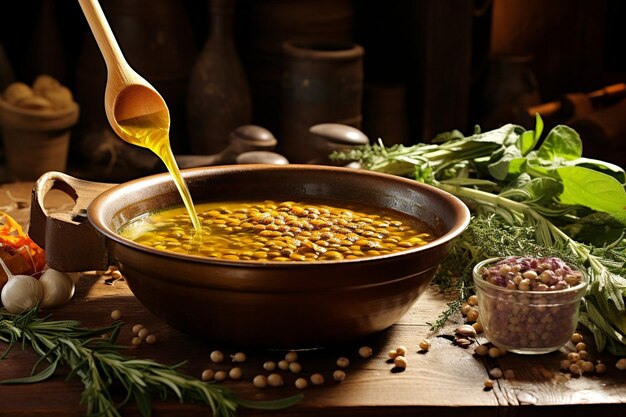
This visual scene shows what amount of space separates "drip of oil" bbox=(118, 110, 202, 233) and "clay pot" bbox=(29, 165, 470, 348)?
95mm

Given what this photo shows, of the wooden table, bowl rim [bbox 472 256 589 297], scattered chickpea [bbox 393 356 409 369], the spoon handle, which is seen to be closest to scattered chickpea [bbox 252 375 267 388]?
the wooden table

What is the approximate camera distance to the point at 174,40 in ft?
14.6

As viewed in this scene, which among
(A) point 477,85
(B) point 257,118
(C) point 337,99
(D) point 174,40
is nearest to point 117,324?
(C) point 337,99

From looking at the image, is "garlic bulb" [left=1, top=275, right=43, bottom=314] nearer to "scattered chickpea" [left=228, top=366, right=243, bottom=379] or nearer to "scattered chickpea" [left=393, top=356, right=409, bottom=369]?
"scattered chickpea" [left=228, top=366, right=243, bottom=379]

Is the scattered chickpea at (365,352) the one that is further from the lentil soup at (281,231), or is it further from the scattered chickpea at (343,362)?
the lentil soup at (281,231)

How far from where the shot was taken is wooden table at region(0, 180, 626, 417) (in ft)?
5.15

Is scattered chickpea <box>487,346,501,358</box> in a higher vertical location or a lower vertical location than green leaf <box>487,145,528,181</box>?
lower

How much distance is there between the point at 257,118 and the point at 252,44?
16.1 inches

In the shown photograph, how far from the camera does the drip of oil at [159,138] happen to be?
2.00 metres

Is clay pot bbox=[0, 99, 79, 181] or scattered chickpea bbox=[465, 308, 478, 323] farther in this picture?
clay pot bbox=[0, 99, 79, 181]

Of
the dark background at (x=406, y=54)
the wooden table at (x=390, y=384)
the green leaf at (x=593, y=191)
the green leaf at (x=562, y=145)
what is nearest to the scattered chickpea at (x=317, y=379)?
the wooden table at (x=390, y=384)

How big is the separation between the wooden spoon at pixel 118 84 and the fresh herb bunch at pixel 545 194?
2.43 feet

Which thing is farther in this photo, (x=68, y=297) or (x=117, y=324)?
(x=68, y=297)

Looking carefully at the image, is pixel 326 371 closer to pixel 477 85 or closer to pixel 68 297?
pixel 68 297
